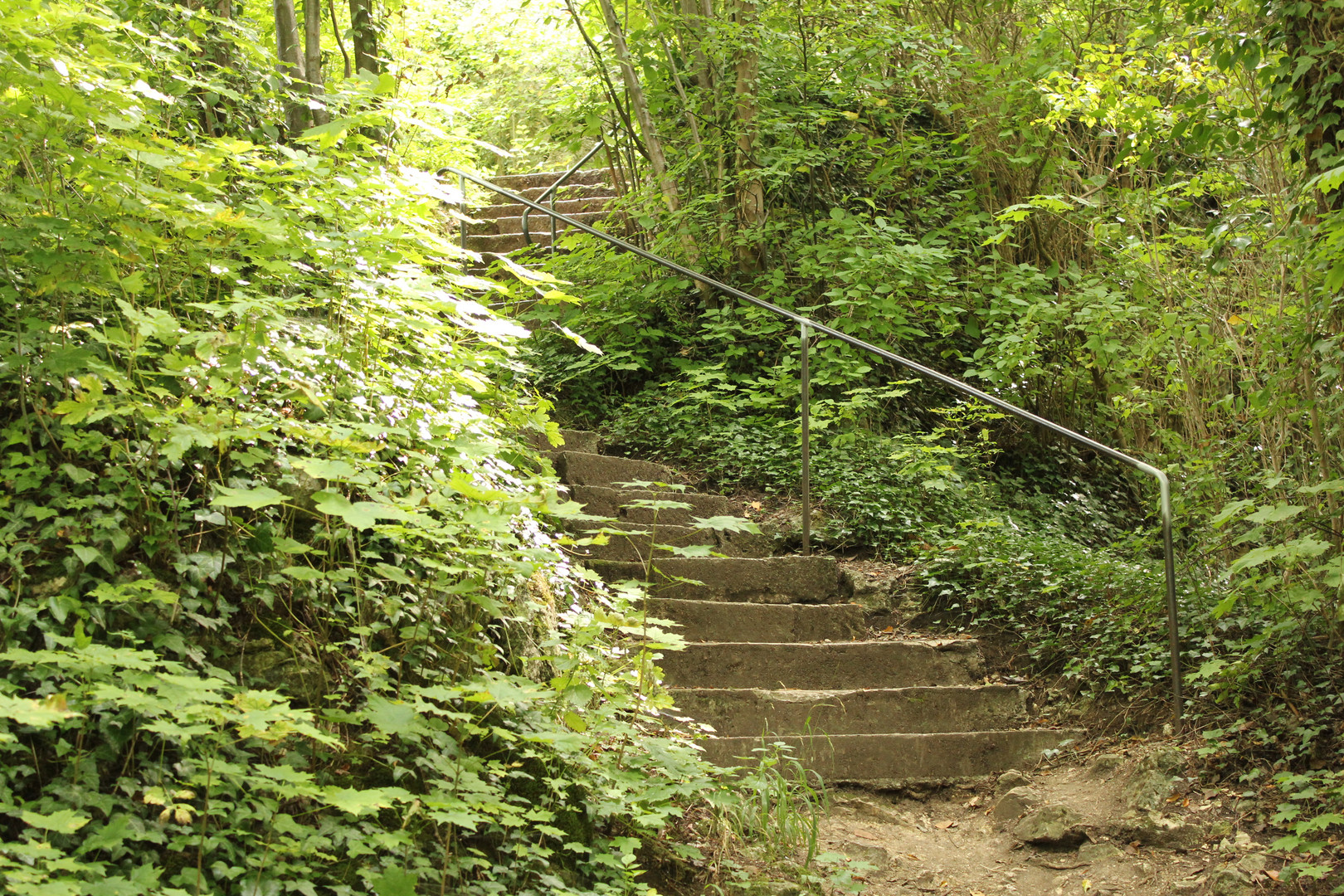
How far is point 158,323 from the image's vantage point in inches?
87.2

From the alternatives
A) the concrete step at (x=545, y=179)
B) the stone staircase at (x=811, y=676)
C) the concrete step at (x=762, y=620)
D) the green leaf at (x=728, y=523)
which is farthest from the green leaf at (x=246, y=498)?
the concrete step at (x=545, y=179)

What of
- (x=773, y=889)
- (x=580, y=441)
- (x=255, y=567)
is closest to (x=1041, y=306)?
(x=580, y=441)

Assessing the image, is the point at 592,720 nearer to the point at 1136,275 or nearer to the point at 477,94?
the point at 1136,275

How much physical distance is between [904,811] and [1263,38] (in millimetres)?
2942

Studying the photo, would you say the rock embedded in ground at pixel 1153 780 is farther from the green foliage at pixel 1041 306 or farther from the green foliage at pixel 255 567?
the green foliage at pixel 255 567

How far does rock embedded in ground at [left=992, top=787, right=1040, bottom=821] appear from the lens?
3.39m

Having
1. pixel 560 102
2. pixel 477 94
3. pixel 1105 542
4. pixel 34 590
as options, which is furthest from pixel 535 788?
pixel 477 94

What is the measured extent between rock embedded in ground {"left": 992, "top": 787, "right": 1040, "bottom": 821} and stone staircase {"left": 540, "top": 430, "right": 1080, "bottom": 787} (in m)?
0.26

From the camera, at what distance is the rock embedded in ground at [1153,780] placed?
3275mm

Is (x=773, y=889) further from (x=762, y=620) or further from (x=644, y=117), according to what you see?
(x=644, y=117)

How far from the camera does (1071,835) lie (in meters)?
3.23

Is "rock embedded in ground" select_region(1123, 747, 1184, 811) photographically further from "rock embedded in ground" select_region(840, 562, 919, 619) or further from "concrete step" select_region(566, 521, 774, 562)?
"concrete step" select_region(566, 521, 774, 562)

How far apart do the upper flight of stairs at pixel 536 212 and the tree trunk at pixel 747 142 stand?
1456 mm

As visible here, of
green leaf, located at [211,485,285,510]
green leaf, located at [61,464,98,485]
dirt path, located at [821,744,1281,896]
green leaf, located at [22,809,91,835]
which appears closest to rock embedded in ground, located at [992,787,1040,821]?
dirt path, located at [821,744,1281,896]
